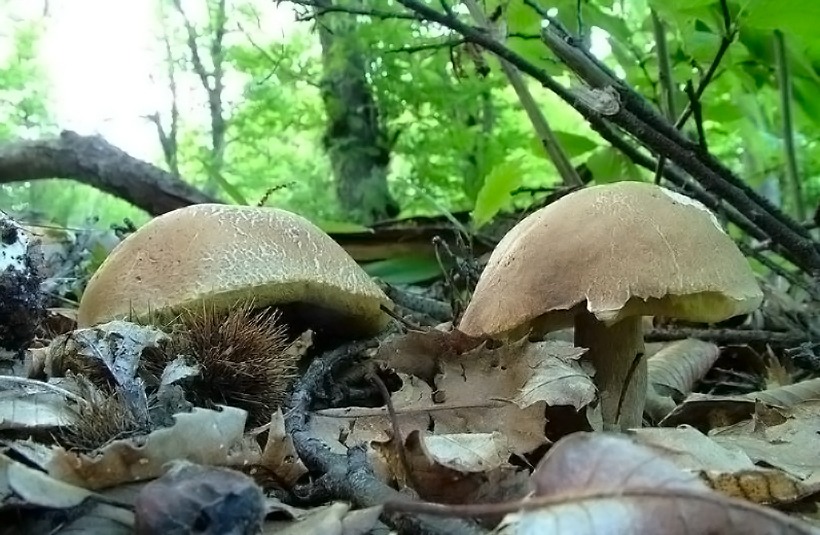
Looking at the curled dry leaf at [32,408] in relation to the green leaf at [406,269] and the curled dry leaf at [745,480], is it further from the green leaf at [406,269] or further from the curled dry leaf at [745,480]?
the green leaf at [406,269]

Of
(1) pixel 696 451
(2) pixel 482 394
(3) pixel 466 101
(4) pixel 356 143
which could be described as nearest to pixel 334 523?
(1) pixel 696 451

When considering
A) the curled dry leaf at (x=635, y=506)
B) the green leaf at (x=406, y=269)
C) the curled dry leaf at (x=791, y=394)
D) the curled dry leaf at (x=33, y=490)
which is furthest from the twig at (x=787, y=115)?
the curled dry leaf at (x=33, y=490)

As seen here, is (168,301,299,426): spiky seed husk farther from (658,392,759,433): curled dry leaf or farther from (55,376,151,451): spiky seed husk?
Result: (658,392,759,433): curled dry leaf

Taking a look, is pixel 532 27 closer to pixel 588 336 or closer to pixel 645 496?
pixel 588 336

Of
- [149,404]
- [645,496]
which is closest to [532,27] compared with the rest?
[149,404]

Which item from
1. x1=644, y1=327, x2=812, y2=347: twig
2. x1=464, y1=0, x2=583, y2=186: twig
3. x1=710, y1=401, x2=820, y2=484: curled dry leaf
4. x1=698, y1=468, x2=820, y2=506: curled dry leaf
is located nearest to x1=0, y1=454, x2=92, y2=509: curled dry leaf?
x1=698, y1=468, x2=820, y2=506: curled dry leaf

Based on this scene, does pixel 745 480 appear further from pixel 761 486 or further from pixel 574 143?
pixel 574 143
